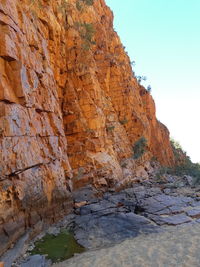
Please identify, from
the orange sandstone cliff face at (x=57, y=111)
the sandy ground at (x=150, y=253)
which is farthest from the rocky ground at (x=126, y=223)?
the orange sandstone cliff face at (x=57, y=111)

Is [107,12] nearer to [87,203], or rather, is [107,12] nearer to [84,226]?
[87,203]

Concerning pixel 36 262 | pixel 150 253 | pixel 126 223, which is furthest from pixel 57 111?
pixel 150 253

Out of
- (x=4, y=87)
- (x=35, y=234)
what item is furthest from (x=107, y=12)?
(x=35, y=234)

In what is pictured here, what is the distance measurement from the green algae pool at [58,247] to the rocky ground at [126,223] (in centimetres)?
31

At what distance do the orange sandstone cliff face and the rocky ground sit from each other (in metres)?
1.13

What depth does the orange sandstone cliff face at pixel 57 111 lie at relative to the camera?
7095mm

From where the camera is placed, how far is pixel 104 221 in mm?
9047

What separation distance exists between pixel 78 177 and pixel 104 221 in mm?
4662

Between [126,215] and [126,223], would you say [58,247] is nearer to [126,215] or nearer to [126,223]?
[126,223]

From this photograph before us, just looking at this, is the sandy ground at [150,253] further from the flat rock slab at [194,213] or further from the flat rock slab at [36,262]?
the flat rock slab at [194,213]

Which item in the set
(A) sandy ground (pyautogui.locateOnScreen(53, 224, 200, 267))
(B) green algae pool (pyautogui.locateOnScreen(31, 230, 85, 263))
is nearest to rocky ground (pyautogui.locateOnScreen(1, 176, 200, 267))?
(A) sandy ground (pyautogui.locateOnScreen(53, 224, 200, 267))

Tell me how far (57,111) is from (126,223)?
23.8 feet

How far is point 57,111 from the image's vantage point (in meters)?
11.7

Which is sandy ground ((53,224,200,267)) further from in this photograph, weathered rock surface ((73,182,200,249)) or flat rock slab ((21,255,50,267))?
weathered rock surface ((73,182,200,249))
